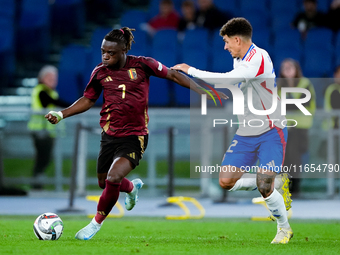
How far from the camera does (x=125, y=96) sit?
18.5 feet

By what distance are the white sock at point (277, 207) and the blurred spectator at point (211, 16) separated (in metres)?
8.38

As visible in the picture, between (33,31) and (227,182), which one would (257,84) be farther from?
(33,31)

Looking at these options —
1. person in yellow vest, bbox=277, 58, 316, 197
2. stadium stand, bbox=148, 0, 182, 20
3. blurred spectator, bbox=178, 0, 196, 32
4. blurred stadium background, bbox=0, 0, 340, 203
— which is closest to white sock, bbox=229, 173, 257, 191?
blurred stadium background, bbox=0, 0, 340, 203

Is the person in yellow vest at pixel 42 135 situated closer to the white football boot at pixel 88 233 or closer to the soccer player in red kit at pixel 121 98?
the soccer player in red kit at pixel 121 98

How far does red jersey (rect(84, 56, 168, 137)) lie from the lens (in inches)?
223

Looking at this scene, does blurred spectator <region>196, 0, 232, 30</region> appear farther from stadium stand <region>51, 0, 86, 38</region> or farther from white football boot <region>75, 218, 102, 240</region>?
white football boot <region>75, 218, 102, 240</region>

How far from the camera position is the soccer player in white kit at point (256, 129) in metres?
5.30

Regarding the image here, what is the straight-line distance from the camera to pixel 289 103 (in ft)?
31.2

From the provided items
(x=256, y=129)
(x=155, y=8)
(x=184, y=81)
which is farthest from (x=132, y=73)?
(x=155, y=8)

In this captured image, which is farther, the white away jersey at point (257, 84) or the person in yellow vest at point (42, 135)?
the person in yellow vest at point (42, 135)

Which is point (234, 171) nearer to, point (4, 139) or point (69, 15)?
point (4, 139)

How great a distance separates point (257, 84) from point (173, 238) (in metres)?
1.87

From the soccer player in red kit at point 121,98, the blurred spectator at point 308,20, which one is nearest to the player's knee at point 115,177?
the soccer player in red kit at point 121,98

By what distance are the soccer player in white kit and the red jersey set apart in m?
0.46
